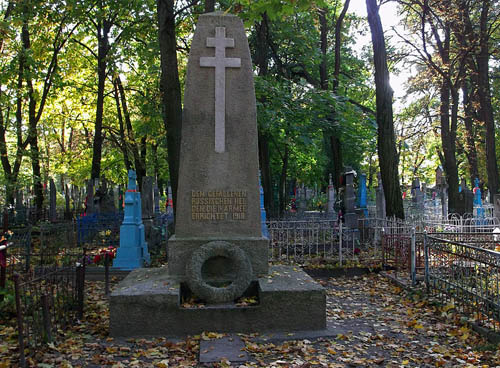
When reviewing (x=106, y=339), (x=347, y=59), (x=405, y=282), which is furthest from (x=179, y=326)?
(x=347, y=59)

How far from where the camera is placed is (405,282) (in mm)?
8922

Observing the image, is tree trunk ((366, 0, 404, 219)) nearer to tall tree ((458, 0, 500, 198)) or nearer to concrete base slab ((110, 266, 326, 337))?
concrete base slab ((110, 266, 326, 337))

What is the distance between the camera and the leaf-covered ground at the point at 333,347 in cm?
478

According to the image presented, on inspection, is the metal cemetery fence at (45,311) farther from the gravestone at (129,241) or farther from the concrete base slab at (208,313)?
the gravestone at (129,241)

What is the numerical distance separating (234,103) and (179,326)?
3303mm

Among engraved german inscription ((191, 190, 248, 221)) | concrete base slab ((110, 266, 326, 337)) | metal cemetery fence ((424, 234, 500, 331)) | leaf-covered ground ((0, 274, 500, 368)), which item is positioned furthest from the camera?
engraved german inscription ((191, 190, 248, 221))

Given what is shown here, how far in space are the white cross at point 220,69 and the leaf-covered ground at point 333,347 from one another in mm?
2841

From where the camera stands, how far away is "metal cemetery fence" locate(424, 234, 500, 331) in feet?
19.4

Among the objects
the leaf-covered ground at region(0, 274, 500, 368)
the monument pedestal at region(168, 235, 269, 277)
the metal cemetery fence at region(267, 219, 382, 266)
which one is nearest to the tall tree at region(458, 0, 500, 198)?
the metal cemetery fence at region(267, 219, 382, 266)

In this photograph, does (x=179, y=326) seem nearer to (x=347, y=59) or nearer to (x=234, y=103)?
(x=234, y=103)

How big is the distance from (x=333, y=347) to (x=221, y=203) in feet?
8.51

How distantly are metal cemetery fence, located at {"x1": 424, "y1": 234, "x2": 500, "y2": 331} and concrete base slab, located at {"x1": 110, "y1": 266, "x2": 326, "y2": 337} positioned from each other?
2.16 meters

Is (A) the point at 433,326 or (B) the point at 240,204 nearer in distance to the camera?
(A) the point at 433,326

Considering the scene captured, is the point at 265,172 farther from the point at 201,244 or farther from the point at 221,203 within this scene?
the point at 201,244
